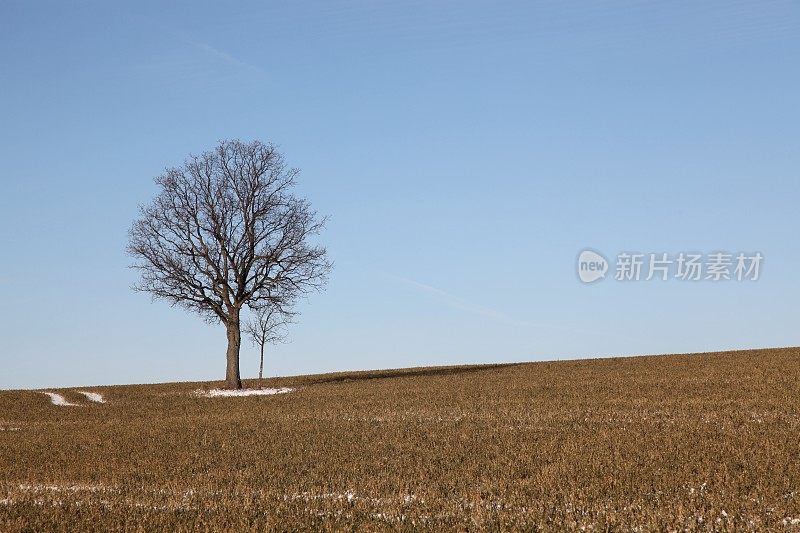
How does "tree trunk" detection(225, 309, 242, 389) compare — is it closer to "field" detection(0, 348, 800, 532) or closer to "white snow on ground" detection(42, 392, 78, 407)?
"white snow on ground" detection(42, 392, 78, 407)

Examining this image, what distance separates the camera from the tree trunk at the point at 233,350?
161ft

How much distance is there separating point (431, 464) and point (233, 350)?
35.5 metres

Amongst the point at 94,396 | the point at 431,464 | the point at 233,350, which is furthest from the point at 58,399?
the point at 431,464

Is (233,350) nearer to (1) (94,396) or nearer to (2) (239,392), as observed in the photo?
(2) (239,392)

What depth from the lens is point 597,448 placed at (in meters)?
16.9

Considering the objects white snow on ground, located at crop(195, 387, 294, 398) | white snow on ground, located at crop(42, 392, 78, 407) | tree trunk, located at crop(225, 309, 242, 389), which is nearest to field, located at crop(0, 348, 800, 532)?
white snow on ground, located at crop(195, 387, 294, 398)

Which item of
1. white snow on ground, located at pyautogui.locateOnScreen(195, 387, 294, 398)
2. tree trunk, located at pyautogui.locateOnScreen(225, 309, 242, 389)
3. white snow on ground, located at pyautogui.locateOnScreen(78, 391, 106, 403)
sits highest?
tree trunk, located at pyautogui.locateOnScreen(225, 309, 242, 389)

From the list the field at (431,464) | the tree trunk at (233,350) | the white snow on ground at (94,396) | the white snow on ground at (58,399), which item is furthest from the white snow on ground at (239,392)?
the field at (431,464)

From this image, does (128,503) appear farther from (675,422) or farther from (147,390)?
(147,390)

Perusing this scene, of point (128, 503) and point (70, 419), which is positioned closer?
point (128, 503)

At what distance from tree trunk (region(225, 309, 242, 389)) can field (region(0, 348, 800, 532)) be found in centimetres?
1524

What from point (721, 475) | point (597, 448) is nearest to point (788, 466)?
point (721, 475)

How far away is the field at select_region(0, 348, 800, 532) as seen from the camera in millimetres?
10641

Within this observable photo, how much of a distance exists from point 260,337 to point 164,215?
20209 mm
